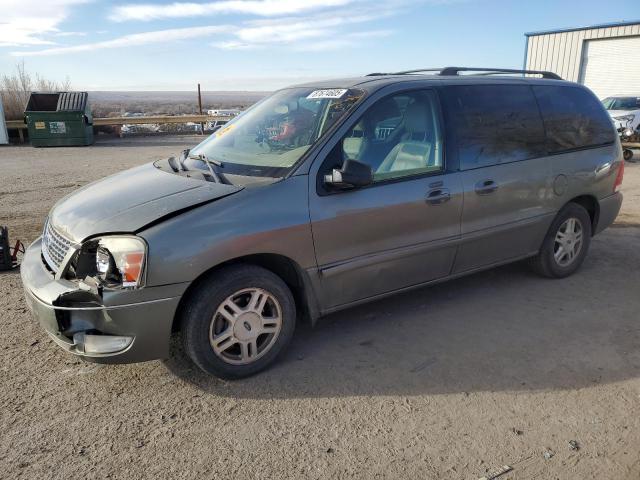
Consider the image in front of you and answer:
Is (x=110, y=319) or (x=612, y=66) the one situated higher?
(x=612, y=66)

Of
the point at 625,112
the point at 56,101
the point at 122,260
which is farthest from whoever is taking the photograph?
the point at 56,101

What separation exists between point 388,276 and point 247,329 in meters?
1.09

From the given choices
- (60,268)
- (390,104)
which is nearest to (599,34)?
(390,104)

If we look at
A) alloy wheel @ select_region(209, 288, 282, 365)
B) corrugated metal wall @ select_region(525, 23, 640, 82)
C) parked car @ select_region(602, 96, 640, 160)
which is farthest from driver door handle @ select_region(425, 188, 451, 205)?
corrugated metal wall @ select_region(525, 23, 640, 82)

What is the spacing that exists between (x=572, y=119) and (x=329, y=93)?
2.41 m

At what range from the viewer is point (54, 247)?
326cm

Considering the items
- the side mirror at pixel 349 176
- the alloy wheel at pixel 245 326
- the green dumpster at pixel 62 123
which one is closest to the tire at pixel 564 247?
the side mirror at pixel 349 176

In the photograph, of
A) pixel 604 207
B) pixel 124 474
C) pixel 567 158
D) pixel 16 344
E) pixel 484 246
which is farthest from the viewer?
pixel 604 207

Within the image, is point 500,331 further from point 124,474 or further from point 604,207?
point 124,474

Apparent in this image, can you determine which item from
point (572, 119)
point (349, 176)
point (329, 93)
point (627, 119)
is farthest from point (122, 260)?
point (627, 119)

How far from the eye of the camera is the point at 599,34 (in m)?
24.8

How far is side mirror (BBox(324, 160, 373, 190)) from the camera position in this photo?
3.22 metres

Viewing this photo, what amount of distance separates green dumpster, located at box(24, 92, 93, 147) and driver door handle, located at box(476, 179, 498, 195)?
1802 centimetres

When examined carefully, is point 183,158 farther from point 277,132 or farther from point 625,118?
point 625,118
